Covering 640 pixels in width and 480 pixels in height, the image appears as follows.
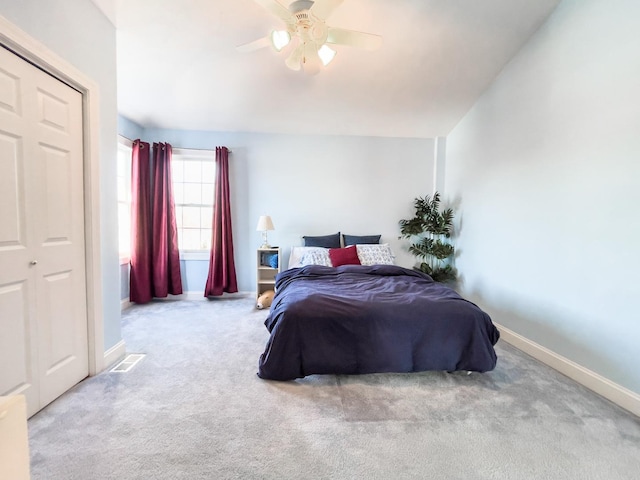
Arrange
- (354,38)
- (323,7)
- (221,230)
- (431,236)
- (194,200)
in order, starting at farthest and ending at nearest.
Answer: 1. (431,236)
2. (194,200)
3. (221,230)
4. (354,38)
5. (323,7)

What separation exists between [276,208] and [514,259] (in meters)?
3.11

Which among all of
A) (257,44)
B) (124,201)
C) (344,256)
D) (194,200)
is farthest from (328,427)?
(124,201)

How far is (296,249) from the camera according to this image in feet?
13.4

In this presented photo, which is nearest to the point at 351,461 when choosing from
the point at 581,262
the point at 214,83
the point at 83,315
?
the point at 83,315

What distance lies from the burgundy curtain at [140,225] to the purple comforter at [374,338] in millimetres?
2663

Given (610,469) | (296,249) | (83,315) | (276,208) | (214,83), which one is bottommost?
(610,469)

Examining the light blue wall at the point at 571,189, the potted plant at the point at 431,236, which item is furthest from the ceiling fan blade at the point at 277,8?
the potted plant at the point at 431,236

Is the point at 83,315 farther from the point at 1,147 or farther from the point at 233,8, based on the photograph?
the point at 233,8

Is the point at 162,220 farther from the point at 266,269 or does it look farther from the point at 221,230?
the point at 266,269

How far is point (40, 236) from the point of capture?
177cm

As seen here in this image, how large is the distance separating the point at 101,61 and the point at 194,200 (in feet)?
7.57

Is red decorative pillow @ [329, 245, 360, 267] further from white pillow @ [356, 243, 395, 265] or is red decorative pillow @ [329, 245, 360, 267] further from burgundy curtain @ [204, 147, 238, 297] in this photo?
burgundy curtain @ [204, 147, 238, 297]

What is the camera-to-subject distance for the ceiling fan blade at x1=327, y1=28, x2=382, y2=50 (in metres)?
2.02

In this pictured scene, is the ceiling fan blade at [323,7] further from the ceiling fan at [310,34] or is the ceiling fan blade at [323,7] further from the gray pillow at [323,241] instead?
the gray pillow at [323,241]
